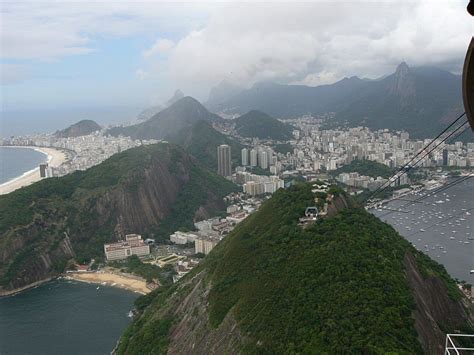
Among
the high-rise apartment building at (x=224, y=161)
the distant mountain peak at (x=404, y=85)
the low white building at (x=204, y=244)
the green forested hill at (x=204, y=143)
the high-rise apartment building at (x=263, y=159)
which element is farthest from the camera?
the distant mountain peak at (x=404, y=85)

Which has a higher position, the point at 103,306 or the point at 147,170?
the point at 147,170

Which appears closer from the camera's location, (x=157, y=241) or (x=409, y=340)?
(x=409, y=340)

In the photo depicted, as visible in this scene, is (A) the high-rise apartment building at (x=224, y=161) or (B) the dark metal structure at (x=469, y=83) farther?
(A) the high-rise apartment building at (x=224, y=161)

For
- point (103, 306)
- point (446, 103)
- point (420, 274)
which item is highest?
point (446, 103)

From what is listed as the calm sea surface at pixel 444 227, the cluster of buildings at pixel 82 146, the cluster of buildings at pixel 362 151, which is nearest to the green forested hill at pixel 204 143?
the cluster of buildings at pixel 82 146

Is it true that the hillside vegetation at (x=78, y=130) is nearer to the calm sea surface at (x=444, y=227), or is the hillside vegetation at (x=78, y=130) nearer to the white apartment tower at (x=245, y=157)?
the white apartment tower at (x=245, y=157)

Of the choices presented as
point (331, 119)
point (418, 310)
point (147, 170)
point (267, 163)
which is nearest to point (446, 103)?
point (331, 119)

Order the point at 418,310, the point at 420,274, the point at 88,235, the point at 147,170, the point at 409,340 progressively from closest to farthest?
the point at 409,340, the point at 418,310, the point at 420,274, the point at 88,235, the point at 147,170

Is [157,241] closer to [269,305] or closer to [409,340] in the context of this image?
[269,305]

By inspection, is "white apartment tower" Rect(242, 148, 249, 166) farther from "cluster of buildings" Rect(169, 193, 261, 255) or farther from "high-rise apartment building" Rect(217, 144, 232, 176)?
"cluster of buildings" Rect(169, 193, 261, 255)
